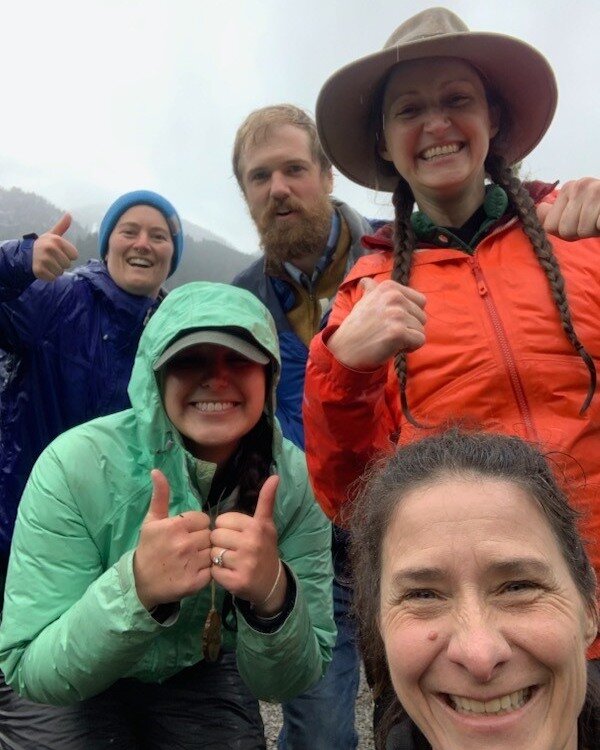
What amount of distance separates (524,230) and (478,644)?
1.42m

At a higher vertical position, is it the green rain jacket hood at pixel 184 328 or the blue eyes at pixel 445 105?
the blue eyes at pixel 445 105

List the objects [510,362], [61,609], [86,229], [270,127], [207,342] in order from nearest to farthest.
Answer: [510,362]
[61,609]
[207,342]
[270,127]
[86,229]

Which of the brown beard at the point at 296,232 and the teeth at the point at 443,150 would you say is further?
the brown beard at the point at 296,232

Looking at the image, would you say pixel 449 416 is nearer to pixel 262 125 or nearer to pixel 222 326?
pixel 222 326

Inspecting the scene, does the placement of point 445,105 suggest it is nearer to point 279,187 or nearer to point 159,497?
point 279,187

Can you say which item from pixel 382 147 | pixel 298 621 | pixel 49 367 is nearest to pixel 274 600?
pixel 298 621

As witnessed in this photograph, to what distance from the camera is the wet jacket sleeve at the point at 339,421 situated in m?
2.07

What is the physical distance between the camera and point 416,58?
242cm

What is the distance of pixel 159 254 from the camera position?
4.17m

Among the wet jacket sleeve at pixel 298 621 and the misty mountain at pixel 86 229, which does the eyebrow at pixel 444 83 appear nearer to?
the wet jacket sleeve at pixel 298 621

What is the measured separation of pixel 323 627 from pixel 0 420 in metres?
2.00

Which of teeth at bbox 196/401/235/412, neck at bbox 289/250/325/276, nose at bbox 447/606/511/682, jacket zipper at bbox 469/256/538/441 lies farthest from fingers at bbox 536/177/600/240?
neck at bbox 289/250/325/276

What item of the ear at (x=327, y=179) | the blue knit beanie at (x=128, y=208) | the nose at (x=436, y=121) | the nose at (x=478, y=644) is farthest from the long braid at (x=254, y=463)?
the blue knit beanie at (x=128, y=208)

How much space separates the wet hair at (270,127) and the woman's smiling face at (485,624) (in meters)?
2.82
